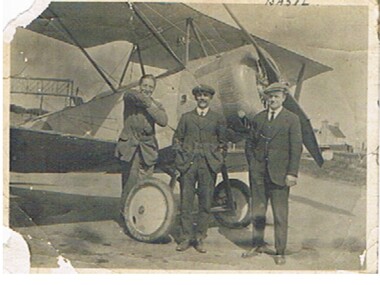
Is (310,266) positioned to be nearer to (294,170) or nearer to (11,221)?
(294,170)

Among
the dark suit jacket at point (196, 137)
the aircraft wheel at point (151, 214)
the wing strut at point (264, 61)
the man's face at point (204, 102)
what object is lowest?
the aircraft wheel at point (151, 214)

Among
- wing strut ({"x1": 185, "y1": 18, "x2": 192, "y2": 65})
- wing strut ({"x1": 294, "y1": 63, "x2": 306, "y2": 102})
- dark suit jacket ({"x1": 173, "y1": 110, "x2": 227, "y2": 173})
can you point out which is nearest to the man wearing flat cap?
dark suit jacket ({"x1": 173, "y1": 110, "x2": 227, "y2": 173})

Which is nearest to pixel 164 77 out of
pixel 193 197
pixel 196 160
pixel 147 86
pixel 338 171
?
pixel 147 86

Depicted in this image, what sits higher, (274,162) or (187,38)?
(187,38)

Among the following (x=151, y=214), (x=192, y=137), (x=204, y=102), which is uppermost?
(x=204, y=102)

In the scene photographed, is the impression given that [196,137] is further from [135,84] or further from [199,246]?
[199,246]

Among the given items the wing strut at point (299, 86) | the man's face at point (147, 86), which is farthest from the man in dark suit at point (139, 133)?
the wing strut at point (299, 86)

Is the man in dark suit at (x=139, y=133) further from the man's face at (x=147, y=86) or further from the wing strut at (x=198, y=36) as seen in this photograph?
the wing strut at (x=198, y=36)
